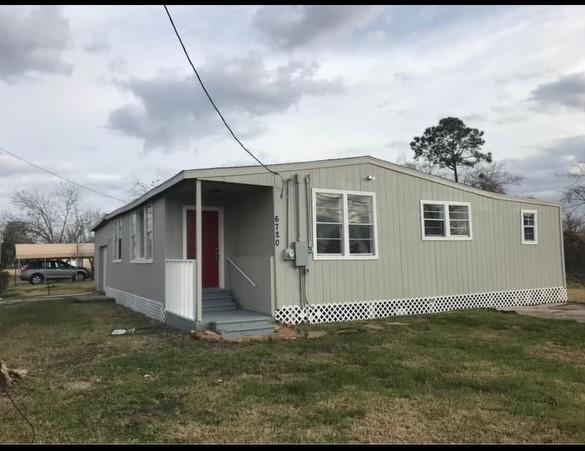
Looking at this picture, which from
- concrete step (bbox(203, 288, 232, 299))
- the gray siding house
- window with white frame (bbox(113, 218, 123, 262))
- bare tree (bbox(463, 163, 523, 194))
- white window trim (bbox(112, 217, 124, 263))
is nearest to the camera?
the gray siding house

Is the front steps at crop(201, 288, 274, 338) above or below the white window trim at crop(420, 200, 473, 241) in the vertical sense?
below

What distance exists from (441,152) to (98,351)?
31028 mm

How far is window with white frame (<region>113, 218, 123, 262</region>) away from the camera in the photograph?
17.0m

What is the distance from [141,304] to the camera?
13664 millimetres

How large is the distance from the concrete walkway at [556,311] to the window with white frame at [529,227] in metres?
1.87

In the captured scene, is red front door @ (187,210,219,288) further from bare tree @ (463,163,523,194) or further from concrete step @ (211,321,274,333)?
bare tree @ (463,163,523,194)

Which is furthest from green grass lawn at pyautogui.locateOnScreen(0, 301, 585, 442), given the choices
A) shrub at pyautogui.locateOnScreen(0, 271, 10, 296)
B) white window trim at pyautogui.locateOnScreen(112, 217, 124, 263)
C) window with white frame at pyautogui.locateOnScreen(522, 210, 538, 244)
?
shrub at pyautogui.locateOnScreen(0, 271, 10, 296)

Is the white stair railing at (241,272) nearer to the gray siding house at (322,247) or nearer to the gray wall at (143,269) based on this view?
the gray siding house at (322,247)

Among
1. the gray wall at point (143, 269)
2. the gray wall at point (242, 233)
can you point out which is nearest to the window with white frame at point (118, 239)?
the gray wall at point (143, 269)

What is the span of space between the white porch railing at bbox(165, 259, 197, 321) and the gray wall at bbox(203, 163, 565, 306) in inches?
66.5

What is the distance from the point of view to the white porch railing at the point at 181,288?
9.34 metres

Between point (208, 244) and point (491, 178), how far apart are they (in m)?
28.2

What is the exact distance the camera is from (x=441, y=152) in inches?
1377
